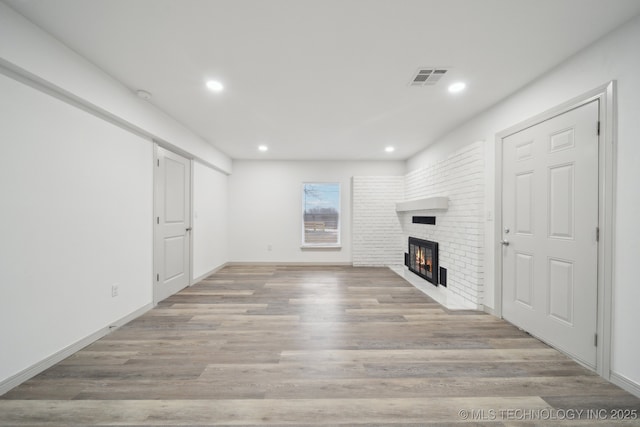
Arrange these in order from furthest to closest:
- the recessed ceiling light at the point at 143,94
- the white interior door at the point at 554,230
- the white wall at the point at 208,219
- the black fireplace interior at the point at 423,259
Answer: the white wall at the point at 208,219, the black fireplace interior at the point at 423,259, the recessed ceiling light at the point at 143,94, the white interior door at the point at 554,230

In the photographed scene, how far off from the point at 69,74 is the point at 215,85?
44.7 inches

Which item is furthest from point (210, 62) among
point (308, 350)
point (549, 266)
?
point (549, 266)

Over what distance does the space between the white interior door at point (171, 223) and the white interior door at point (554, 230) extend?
4409 millimetres

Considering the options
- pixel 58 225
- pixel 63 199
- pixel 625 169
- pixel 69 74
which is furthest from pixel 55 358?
pixel 625 169

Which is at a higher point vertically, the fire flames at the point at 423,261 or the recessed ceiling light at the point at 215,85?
the recessed ceiling light at the point at 215,85

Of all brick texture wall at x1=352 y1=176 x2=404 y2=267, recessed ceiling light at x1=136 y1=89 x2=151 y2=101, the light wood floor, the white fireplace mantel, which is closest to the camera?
the light wood floor

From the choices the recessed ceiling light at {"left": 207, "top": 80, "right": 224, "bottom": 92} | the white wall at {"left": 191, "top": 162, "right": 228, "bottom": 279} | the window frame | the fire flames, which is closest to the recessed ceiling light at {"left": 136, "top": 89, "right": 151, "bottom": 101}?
the recessed ceiling light at {"left": 207, "top": 80, "right": 224, "bottom": 92}

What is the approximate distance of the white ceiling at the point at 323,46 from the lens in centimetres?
165

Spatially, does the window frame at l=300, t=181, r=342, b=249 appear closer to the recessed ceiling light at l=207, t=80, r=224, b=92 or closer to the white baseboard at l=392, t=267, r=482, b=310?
the white baseboard at l=392, t=267, r=482, b=310

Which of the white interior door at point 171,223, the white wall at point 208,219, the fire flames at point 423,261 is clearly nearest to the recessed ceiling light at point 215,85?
the white interior door at point 171,223

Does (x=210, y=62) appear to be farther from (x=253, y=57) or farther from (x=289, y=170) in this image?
(x=289, y=170)

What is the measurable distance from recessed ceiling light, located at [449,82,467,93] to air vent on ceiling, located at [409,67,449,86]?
222mm

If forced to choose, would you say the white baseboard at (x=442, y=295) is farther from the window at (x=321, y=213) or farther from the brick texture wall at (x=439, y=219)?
the window at (x=321, y=213)

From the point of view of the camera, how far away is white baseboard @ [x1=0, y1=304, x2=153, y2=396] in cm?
173
